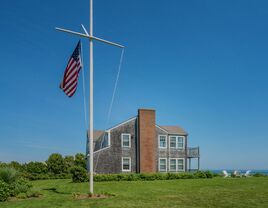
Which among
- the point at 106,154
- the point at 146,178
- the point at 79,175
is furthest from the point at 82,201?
the point at 106,154

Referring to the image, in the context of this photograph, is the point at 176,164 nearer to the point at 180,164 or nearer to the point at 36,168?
the point at 180,164

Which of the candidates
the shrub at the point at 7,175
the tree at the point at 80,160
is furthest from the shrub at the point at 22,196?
the tree at the point at 80,160

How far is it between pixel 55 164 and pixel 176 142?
16.3 metres

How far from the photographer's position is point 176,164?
41125 millimetres

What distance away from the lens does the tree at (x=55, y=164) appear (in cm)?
4531

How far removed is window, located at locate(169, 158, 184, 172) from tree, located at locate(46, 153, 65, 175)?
14763mm

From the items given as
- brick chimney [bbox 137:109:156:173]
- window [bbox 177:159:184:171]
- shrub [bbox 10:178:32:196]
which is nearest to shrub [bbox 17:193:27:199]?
shrub [bbox 10:178:32:196]

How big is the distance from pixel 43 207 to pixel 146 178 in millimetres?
20521

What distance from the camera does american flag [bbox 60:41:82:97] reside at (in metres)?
15.6

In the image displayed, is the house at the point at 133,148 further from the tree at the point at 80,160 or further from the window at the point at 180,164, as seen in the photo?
the tree at the point at 80,160

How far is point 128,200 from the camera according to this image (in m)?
13.6

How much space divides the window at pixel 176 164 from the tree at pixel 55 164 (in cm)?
1476

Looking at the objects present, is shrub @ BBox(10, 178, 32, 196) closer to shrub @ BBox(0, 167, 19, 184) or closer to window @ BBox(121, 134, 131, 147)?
shrub @ BBox(0, 167, 19, 184)

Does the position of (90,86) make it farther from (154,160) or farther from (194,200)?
(154,160)
